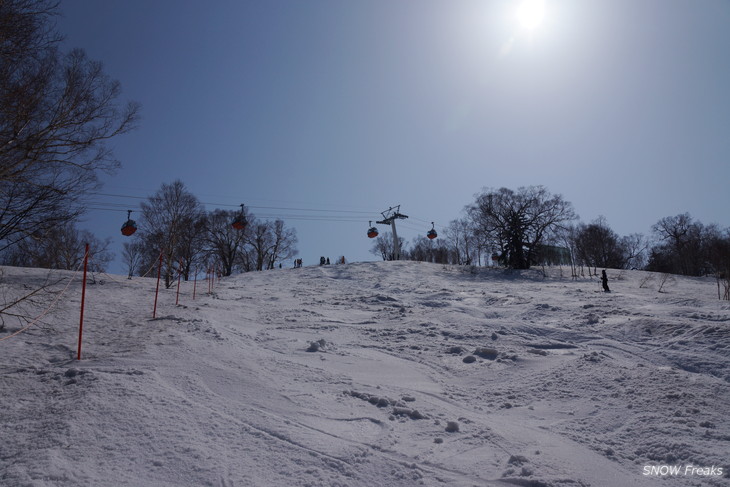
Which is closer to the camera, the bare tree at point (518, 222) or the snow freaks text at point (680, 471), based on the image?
the snow freaks text at point (680, 471)

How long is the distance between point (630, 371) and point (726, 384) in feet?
3.29

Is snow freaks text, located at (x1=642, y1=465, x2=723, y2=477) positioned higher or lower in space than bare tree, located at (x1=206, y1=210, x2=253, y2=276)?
lower

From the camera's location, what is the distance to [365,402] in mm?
4598

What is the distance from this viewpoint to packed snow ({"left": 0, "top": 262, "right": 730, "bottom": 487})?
9.93 feet

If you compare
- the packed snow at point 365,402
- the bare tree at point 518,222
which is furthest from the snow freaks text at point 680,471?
the bare tree at point 518,222

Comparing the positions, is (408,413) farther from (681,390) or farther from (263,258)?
(263,258)

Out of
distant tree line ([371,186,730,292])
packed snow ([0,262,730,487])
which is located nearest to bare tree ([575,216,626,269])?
distant tree line ([371,186,730,292])

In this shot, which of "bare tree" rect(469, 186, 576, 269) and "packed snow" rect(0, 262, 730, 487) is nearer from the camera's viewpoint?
"packed snow" rect(0, 262, 730, 487)

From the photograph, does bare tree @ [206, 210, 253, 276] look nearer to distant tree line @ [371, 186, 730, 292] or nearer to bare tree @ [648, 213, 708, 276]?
distant tree line @ [371, 186, 730, 292]

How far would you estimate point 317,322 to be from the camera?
9.88 metres

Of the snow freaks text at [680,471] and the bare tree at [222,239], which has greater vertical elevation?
the bare tree at [222,239]

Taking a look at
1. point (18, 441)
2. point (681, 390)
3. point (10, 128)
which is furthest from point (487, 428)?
point (10, 128)

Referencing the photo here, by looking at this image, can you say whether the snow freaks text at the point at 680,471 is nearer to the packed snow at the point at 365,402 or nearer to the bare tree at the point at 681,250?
the packed snow at the point at 365,402

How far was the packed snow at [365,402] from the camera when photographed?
119 inches
